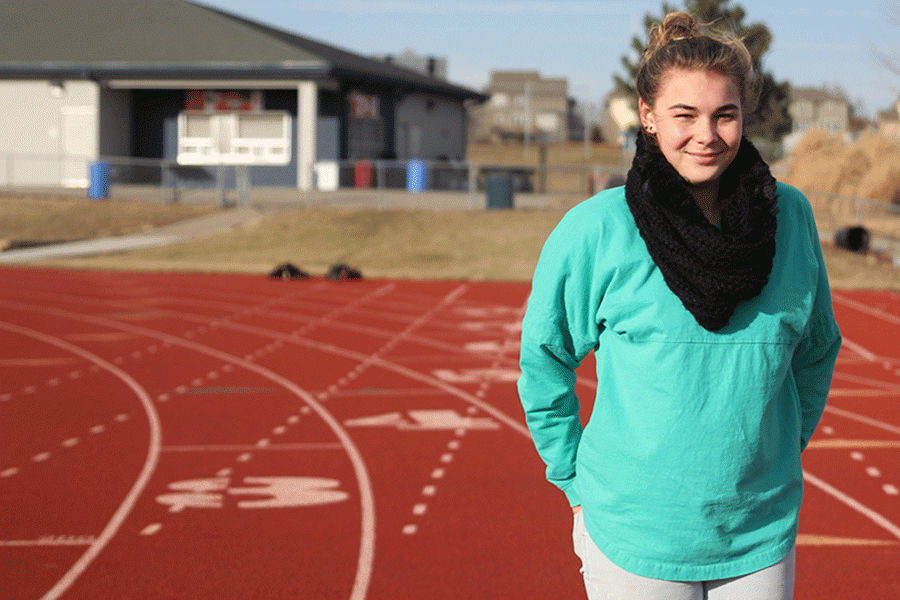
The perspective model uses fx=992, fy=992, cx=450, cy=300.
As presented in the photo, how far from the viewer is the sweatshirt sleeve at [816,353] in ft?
7.93

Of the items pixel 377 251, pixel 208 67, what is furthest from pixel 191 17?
pixel 377 251

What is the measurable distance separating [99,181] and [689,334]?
3037cm

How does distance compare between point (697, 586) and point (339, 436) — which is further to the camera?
point (339, 436)

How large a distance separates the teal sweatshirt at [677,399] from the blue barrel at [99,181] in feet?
98.0

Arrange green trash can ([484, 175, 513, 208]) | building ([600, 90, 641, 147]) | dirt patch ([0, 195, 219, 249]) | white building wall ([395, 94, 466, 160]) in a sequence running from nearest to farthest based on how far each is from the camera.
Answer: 1. dirt patch ([0, 195, 219, 249])
2. green trash can ([484, 175, 513, 208])
3. white building wall ([395, 94, 466, 160])
4. building ([600, 90, 641, 147])

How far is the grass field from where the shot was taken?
21.0 m

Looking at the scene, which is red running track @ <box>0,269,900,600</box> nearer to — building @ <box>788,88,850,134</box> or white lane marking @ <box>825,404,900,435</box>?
white lane marking @ <box>825,404,900,435</box>

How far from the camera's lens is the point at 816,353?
8.20ft

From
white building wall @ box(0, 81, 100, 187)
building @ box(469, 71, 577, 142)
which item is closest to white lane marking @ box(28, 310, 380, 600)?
→ white building wall @ box(0, 81, 100, 187)

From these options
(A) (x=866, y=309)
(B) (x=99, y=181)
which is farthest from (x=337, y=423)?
(B) (x=99, y=181)

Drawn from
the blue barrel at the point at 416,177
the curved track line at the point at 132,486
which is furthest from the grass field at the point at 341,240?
the curved track line at the point at 132,486

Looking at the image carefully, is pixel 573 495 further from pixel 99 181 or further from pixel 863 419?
pixel 99 181

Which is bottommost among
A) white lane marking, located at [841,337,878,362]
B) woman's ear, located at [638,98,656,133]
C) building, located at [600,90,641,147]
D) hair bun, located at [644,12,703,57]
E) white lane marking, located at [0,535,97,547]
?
white lane marking, located at [0,535,97,547]

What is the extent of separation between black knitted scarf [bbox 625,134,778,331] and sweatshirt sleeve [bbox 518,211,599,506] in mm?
162
